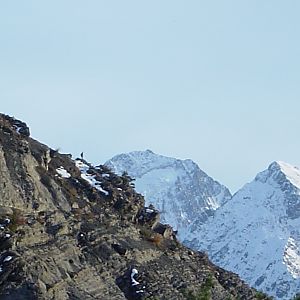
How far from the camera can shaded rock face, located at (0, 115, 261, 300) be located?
5750 cm

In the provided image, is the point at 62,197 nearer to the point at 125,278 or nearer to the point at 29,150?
the point at 29,150

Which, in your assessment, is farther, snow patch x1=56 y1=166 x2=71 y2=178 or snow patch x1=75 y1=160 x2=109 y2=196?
snow patch x1=75 y1=160 x2=109 y2=196

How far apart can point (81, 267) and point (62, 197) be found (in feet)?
55.2

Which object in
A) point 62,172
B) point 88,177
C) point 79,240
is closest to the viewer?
point 79,240

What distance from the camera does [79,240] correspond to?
6844 cm

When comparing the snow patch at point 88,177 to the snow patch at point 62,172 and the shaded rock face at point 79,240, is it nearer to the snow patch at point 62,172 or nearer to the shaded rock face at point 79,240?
the shaded rock face at point 79,240

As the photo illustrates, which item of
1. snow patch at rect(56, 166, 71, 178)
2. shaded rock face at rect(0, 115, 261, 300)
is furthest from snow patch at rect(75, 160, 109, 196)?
snow patch at rect(56, 166, 71, 178)

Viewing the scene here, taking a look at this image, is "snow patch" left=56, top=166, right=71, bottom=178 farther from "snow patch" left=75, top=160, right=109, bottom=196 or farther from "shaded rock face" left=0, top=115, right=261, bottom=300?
"snow patch" left=75, top=160, right=109, bottom=196

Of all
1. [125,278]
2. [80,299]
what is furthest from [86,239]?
[80,299]

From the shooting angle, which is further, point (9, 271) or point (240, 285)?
point (240, 285)

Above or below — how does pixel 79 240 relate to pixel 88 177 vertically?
below

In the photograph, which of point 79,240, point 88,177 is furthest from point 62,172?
point 79,240

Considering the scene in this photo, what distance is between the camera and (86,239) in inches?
2724

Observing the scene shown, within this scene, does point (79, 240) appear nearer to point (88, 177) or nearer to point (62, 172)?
point (62, 172)
